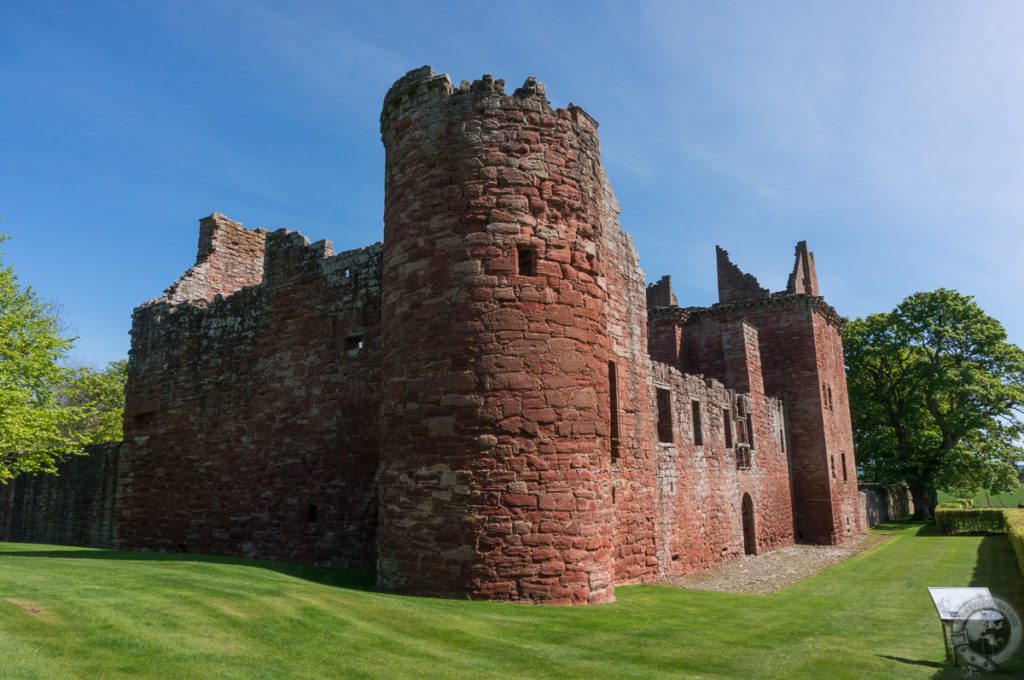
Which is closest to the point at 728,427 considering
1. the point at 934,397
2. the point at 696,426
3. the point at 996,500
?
the point at 696,426

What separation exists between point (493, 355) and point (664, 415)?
819 cm

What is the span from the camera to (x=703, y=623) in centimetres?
945

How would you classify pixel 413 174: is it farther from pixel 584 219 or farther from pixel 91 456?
pixel 91 456

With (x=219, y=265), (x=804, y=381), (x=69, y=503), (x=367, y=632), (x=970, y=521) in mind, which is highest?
(x=219, y=265)

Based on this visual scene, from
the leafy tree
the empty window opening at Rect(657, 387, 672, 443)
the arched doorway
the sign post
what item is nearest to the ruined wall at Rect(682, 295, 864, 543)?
the arched doorway

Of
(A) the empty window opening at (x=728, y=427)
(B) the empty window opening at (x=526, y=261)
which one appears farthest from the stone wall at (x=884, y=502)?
(B) the empty window opening at (x=526, y=261)

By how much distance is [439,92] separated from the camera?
11250 mm

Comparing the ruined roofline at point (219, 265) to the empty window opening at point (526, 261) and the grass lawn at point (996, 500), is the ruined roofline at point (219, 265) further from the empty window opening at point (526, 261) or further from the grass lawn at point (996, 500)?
the grass lawn at point (996, 500)

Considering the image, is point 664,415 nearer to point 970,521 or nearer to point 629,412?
point 629,412

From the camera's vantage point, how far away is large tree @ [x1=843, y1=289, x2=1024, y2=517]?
3750 centimetres

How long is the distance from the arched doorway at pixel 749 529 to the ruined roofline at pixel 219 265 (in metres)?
16.0

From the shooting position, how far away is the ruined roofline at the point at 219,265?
18.4 m

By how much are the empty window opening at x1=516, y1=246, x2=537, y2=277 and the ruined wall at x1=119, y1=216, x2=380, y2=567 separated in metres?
4.00

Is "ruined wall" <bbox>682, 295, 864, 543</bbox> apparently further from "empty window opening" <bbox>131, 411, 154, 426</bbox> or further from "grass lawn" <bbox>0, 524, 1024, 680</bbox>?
"empty window opening" <bbox>131, 411, 154, 426</bbox>
